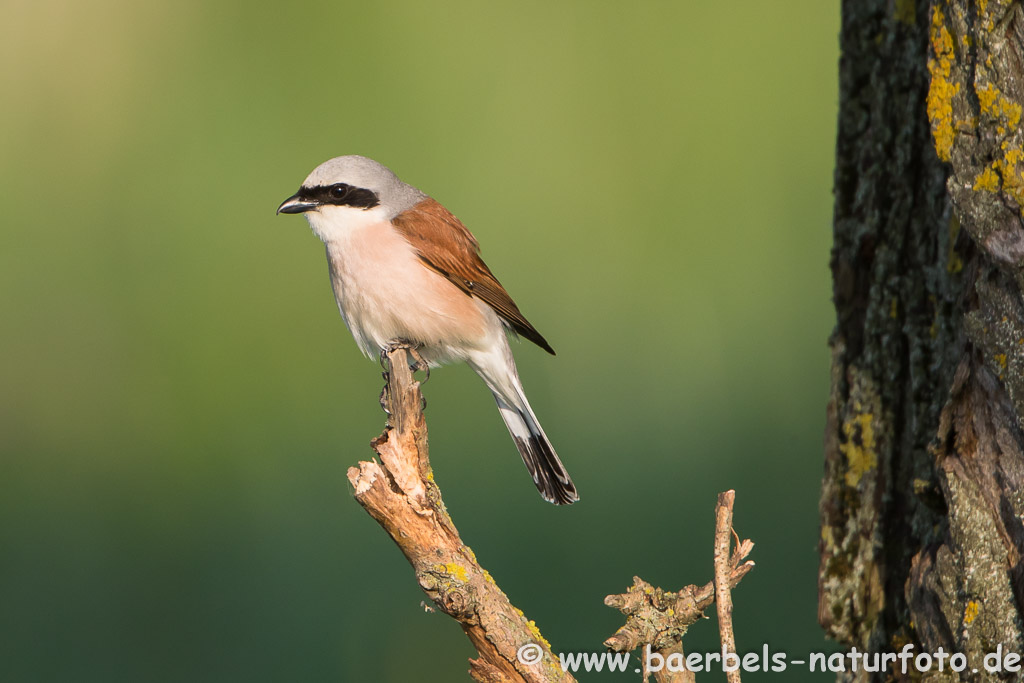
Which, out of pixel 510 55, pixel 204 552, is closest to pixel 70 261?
pixel 204 552

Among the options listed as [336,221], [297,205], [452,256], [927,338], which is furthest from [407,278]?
[927,338]

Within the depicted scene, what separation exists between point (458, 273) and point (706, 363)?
4.98 ft

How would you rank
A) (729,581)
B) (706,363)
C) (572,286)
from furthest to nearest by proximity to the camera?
(572,286) → (706,363) → (729,581)

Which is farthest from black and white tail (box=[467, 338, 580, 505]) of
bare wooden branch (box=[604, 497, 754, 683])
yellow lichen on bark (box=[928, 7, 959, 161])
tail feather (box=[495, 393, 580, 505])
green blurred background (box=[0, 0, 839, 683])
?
yellow lichen on bark (box=[928, 7, 959, 161])

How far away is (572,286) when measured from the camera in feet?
16.5

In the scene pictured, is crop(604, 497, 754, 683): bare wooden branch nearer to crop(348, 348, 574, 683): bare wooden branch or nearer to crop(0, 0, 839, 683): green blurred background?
crop(348, 348, 574, 683): bare wooden branch

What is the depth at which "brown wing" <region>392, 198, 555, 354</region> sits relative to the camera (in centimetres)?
372

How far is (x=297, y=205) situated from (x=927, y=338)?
84.8 inches

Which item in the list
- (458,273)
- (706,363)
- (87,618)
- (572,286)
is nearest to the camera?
(458,273)

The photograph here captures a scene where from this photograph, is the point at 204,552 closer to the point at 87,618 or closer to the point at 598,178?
the point at 87,618

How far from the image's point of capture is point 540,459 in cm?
373

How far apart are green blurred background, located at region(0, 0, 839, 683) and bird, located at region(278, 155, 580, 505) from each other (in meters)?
0.71

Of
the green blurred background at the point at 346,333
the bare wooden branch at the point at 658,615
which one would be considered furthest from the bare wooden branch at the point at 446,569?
the green blurred background at the point at 346,333

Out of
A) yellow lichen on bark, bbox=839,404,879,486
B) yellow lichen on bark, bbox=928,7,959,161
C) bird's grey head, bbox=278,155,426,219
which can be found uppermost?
bird's grey head, bbox=278,155,426,219
